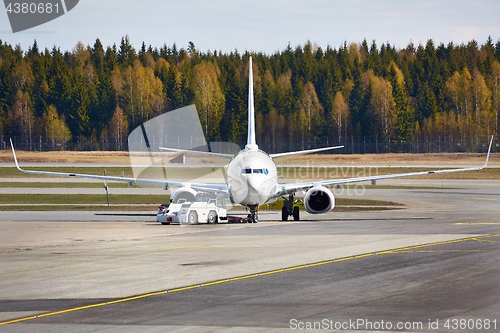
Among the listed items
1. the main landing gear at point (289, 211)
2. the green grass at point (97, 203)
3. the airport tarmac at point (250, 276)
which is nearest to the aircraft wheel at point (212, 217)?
the airport tarmac at point (250, 276)

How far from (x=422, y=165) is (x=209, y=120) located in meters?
31.2

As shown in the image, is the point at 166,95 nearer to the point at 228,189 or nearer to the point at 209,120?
the point at 209,120

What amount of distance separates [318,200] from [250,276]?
24.4 m

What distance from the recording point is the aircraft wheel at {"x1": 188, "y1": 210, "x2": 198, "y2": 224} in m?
48.3

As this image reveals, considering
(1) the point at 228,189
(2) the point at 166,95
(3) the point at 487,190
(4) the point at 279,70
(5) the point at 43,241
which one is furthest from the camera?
(2) the point at 166,95

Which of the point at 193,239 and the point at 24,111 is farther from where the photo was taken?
the point at 24,111

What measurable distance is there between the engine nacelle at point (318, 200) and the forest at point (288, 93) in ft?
132

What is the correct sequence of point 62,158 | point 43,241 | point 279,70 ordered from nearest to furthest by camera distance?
point 43,241
point 279,70
point 62,158

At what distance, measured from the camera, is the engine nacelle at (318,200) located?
4969 centimetres

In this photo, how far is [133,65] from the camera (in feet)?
594

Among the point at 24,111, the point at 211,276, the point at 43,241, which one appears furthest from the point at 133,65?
the point at 211,276

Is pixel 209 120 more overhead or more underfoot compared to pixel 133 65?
more underfoot

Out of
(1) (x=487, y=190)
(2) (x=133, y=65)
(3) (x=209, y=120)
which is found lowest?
(1) (x=487, y=190)

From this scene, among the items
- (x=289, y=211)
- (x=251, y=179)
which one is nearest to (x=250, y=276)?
(x=251, y=179)
